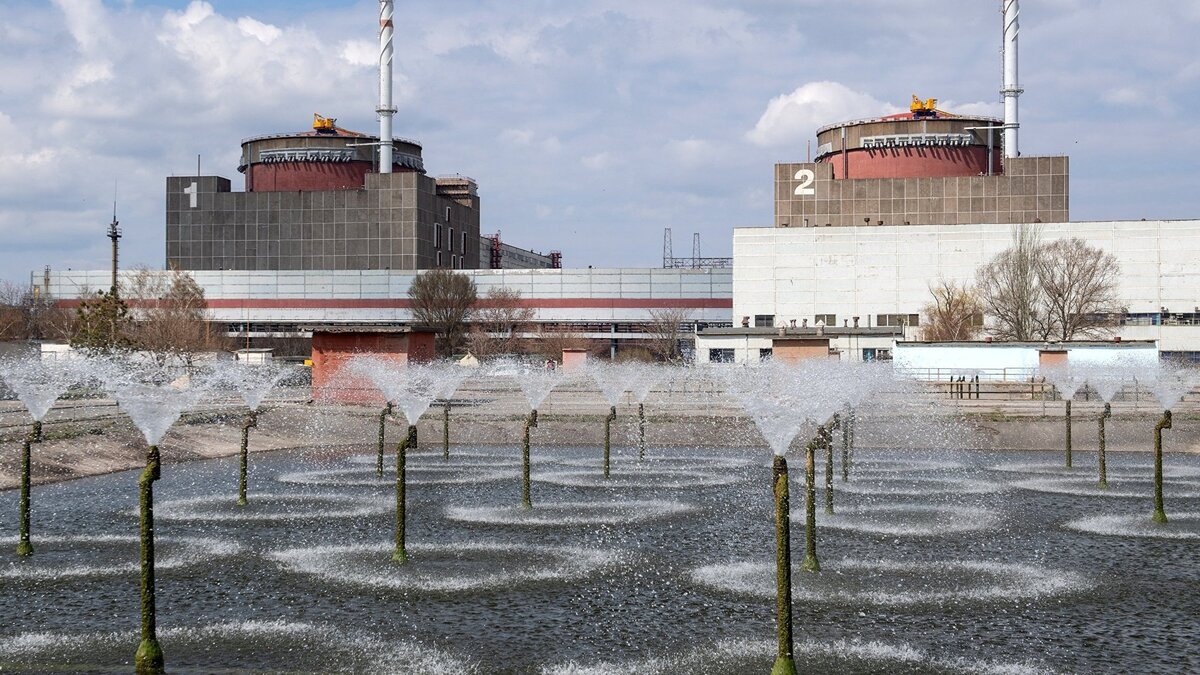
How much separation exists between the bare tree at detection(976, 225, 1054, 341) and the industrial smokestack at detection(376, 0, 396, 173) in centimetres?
6144

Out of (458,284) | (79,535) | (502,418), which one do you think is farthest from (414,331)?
(458,284)

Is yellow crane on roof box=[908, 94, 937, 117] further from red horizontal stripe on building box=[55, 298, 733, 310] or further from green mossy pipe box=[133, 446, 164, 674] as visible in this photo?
green mossy pipe box=[133, 446, 164, 674]

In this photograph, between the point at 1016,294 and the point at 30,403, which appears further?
the point at 1016,294

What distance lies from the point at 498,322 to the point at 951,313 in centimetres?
4652

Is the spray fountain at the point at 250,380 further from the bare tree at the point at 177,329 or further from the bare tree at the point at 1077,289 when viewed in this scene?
the bare tree at the point at 1077,289

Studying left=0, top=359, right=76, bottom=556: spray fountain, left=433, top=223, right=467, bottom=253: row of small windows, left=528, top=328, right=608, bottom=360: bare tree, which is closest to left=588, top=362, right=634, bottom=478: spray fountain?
left=0, top=359, right=76, bottom=556: spray fountain

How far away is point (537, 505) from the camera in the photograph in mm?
27828

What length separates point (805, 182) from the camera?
117m

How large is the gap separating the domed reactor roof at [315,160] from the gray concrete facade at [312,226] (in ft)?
9.63

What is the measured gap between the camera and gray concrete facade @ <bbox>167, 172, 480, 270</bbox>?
137 meters

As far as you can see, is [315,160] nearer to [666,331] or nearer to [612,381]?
[666,331]

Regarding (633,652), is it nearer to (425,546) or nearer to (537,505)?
(425,546)

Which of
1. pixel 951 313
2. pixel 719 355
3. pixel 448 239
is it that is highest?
pixel 448 239

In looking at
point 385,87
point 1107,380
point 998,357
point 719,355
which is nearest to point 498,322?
point 385,87
